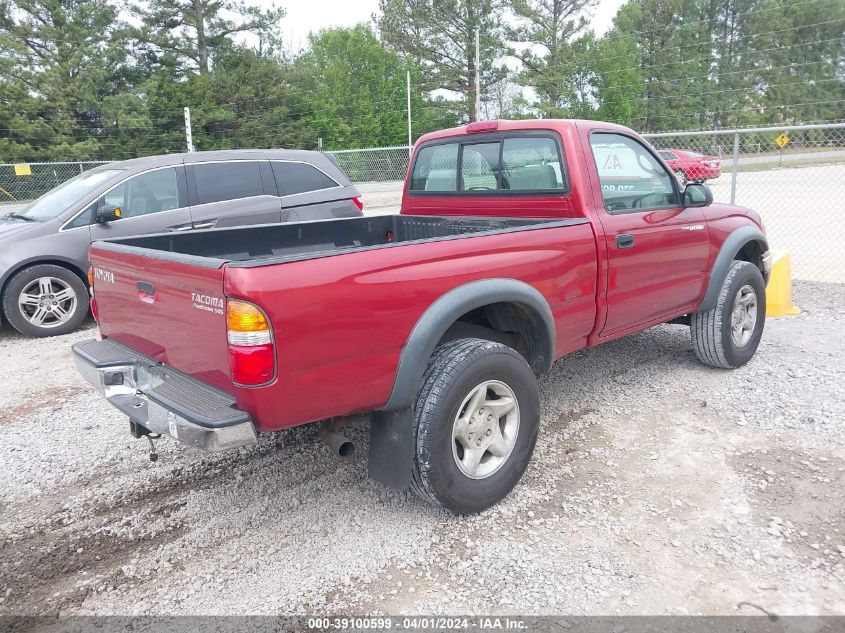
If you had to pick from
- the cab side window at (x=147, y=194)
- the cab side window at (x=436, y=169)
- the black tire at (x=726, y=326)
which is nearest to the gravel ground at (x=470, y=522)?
the black tire at (x=726, y=326)

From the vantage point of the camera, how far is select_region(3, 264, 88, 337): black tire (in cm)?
657

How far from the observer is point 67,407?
15.8 ft

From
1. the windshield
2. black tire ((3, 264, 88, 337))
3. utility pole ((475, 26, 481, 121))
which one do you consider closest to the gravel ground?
black tire ((3, 264, 88, 337))

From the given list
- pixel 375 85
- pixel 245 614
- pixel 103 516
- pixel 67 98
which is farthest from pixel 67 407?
pixel 375 85

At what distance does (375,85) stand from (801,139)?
3555cm

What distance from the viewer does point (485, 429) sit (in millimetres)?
3170

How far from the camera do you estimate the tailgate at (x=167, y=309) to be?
2.51 m

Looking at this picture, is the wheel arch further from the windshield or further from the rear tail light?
the windshield

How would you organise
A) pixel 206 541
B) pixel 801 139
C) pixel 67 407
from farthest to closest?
pixel 801 139 < pixel 67 407 < pixel 206 541

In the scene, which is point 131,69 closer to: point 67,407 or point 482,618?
point 67,407

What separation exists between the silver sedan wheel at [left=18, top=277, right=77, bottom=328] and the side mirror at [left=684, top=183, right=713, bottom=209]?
238 inches

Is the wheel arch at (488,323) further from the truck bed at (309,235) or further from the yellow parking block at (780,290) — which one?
the yellow parking block at (780,290)

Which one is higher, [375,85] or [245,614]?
[375,85]

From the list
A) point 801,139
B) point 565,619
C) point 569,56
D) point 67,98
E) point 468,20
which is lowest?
point 565,619
